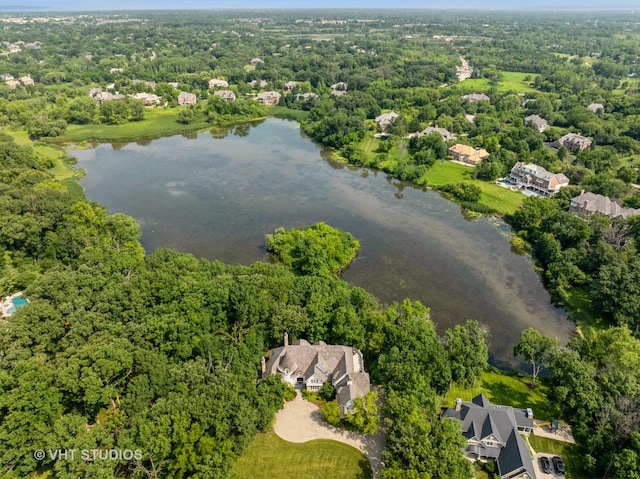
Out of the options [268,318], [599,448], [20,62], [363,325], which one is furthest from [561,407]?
[20,62]

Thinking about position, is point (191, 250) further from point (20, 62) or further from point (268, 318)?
point (20, 62)

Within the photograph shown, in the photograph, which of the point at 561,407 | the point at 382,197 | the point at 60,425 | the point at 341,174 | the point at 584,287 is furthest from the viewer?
the point at 341,174

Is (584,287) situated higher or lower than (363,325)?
lower

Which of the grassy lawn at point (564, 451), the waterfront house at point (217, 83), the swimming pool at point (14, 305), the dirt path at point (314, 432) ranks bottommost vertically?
the waterfront house at point (217, 83)

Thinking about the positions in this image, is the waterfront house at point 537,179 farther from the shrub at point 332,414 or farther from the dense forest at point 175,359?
the shrub at point 332,414

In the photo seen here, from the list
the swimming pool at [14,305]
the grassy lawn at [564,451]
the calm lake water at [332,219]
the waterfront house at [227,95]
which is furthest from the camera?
the waterfront house at [227,95]

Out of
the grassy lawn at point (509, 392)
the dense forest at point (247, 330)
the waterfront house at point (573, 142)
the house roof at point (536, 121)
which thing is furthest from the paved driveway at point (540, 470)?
the house roof at point (536, 121)

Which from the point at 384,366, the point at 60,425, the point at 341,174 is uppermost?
the point at 60,425
